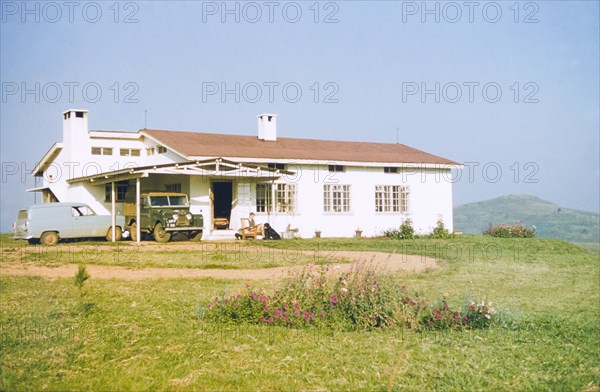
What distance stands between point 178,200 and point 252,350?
1770cm

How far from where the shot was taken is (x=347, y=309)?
28.1 ft

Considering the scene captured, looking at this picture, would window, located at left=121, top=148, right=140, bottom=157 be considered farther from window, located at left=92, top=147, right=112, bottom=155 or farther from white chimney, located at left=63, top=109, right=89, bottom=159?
white chimney, located at left=63, top=109, right=89, bottom=159

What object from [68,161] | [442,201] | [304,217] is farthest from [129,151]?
[442,201]

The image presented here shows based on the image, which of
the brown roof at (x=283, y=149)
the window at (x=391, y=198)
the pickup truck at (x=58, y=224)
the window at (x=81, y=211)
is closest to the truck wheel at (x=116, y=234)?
the pickup truck at (x=58, y=224)

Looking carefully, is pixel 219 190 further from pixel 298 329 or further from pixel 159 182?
pixel 298 329

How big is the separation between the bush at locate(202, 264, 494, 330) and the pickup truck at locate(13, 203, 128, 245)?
15655mm

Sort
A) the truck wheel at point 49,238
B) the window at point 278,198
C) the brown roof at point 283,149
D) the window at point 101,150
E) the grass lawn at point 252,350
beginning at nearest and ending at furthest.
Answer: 1. the grass lawn at point 252,350
2. the truck wheel at point 49,238
3. the brown roof at point 283,149
4. the window at point 278,198
5. the window at point 101,150

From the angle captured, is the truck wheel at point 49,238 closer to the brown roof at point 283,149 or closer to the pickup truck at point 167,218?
the pickup truck at point 167,218

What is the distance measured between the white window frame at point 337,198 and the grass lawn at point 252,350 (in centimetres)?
1781

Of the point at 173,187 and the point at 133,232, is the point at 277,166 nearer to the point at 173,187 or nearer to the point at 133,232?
the point at 173,187

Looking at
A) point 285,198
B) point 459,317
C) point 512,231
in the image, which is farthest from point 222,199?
point 459,317

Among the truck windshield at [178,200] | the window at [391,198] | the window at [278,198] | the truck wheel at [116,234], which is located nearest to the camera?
the truck windshield at [178,200]

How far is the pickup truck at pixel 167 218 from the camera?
23.3 m

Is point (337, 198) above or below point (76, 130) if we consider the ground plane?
below
